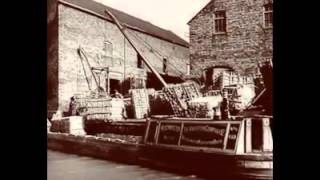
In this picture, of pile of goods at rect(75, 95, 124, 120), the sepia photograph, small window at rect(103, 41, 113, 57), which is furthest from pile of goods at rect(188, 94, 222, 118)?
small window at rect(103, 41, 113, 57)

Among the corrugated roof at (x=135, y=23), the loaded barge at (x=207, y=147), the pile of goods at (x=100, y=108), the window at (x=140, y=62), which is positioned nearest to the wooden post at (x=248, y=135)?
the loaded barge at (x=207, y=147)

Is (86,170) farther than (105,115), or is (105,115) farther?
(105,115)

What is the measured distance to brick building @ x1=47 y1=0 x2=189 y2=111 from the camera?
151 inches

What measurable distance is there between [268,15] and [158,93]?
0.93 meters

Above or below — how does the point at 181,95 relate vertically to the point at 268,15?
below

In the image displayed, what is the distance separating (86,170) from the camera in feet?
12.4

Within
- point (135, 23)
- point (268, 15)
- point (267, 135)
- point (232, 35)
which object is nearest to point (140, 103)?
point (135, 23)

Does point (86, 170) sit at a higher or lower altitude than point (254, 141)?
lower

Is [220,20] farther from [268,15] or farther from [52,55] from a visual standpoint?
[52,55]

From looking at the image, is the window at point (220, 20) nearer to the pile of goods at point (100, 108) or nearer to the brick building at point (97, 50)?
the brick building at point (97, 50)

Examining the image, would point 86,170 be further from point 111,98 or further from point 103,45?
point 103,45

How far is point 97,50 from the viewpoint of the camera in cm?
396
